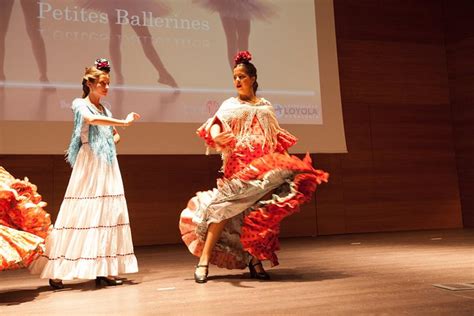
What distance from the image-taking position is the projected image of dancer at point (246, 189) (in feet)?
9.17

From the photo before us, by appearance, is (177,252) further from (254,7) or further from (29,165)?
(254,7)

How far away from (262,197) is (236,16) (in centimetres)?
279

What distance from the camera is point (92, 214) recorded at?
113 inches

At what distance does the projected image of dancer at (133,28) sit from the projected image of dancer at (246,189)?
6.53 feet

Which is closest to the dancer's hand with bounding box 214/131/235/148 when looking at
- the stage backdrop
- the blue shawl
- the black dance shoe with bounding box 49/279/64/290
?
the blue shawl

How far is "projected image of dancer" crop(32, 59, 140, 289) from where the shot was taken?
2834 mm

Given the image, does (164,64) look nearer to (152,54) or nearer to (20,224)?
(152,54)

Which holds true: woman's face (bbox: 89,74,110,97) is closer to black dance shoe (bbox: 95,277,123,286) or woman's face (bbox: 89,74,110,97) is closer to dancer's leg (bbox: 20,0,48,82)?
black dance shoe (bbox: 95,277,123,286)

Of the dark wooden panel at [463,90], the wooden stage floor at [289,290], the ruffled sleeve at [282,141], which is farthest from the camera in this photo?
the dark wooden panel at [463,90]

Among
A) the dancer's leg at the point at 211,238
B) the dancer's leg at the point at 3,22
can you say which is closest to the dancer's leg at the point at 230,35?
the dancer's leg at the point at 3,22

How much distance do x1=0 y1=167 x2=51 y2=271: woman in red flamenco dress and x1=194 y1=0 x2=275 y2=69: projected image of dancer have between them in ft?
9.18

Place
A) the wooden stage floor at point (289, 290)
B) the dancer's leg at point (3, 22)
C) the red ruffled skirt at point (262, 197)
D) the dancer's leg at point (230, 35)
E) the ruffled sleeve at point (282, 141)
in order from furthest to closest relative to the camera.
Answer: the dancer's leg at point (230, 35) < the dancer's leg at point (3, 22) < the ruffled sleeve at point (282, 141) < the red ruffled skirt at point (262, 197) < the wooden stage floor at point (289, 290)

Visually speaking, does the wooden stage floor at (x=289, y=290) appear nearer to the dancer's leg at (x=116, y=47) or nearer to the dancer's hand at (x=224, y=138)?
the dancer's hand at (x=224, y=138)

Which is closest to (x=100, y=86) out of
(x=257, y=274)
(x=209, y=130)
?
(x=209, y=130)
